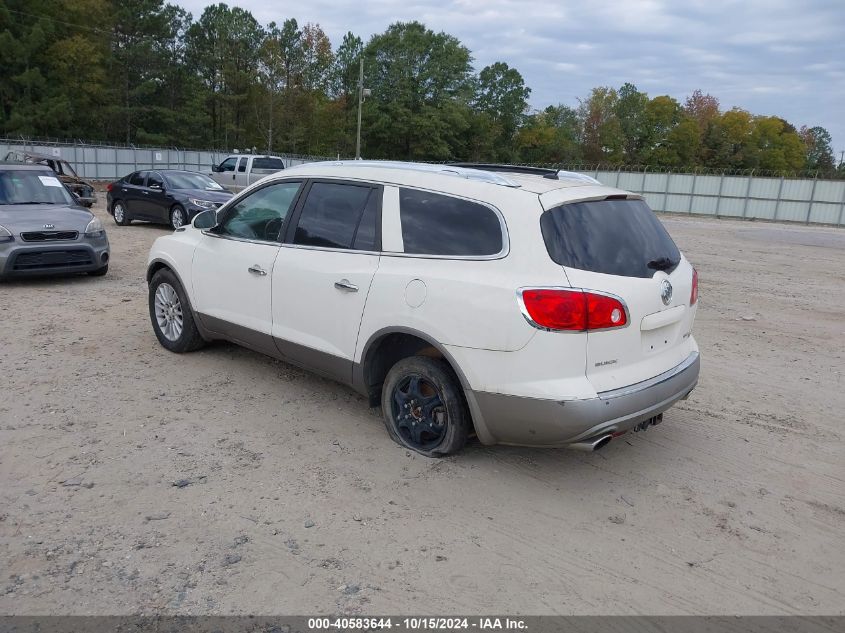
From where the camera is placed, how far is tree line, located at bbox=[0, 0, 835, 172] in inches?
2095

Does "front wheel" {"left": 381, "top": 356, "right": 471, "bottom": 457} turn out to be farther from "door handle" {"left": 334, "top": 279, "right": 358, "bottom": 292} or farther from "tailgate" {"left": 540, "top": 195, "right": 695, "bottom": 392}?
"tailgate" {"left": 540, "top": 195, "right": 695, "bottom": 392}

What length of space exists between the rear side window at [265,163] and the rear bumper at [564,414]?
21.7m

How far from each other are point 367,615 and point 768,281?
465 inches

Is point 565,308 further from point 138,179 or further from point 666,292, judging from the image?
point 138,179

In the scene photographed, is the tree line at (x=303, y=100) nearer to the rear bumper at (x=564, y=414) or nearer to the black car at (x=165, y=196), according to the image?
the black car at (x=165, y=196)

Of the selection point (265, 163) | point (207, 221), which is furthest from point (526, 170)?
point (265, 163)

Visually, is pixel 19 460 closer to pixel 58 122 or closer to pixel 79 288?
pixel 79 288

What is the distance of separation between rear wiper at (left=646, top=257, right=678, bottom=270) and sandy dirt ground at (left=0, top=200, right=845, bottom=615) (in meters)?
1.29

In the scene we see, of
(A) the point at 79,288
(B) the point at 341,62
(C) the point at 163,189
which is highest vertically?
(B) the point at 341,62

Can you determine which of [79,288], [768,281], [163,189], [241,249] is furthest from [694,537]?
[163,189]

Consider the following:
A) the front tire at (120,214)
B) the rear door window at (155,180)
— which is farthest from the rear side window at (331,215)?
the front tire at (120,214)

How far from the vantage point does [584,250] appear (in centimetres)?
377

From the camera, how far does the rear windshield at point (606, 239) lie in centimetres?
374

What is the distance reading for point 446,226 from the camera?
4.12m
